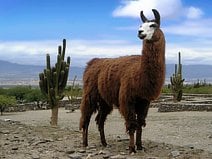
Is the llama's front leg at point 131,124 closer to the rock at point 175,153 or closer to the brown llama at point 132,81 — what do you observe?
the brown llama at point 132,81

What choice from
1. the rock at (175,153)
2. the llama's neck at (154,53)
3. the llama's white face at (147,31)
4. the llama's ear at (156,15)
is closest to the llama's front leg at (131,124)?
the rock at (175,153)

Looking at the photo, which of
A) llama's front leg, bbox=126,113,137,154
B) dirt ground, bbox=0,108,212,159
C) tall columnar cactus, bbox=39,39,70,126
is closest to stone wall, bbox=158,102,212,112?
tall columnar cactus, bbox=39,39,70,126

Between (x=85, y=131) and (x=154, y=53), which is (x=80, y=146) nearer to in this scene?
(x=85, y=131)

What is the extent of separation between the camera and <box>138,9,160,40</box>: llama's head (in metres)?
10.7

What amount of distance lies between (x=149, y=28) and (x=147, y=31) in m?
0.09

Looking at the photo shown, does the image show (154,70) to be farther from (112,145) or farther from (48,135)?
(48,135)

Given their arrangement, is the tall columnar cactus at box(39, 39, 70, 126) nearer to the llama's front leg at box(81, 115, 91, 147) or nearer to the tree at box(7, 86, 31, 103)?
the llama's front leg at box(81, 115, 91, 147)

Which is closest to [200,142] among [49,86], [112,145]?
[112,145]

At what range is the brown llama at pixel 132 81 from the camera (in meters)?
10.8

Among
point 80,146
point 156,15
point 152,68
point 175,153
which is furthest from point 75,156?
point 156,15

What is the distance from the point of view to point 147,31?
10.7 meters

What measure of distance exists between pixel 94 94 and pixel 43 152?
192cm

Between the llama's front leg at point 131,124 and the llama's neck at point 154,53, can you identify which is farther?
the llama's front leg at point 131,124

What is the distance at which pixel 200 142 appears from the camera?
15859 millimetres
